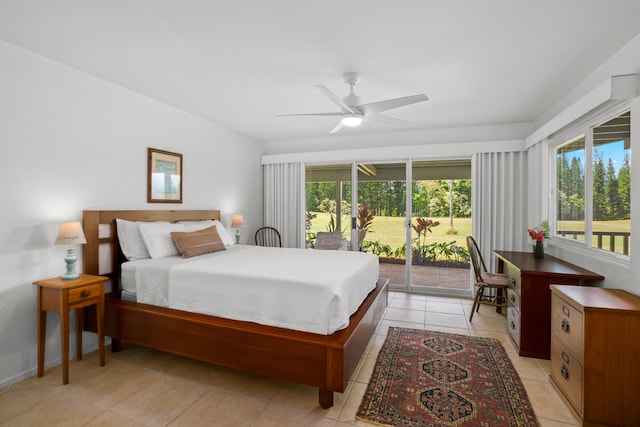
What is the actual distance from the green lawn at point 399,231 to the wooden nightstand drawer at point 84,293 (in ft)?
12.2

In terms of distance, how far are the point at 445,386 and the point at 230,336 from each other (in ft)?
5.45

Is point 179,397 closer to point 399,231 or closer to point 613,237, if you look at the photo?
point 613,237

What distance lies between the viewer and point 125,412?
2.10 metres

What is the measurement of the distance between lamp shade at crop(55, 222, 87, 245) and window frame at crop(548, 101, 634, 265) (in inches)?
166

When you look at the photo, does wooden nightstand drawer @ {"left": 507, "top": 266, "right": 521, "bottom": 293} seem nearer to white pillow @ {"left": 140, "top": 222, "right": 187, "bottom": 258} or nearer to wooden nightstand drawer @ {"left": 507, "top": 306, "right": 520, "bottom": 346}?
wooden nightstand drawer @ {"left": 507, "top": 306, "right": 520, "bottom": 346}

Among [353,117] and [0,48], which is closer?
[0,48]

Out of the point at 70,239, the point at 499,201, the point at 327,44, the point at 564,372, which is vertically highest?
the point at 327,44

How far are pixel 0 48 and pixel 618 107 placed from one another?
480 cm

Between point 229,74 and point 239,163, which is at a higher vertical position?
point 229,74

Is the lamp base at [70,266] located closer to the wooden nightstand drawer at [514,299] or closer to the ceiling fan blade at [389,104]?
the ceiling fan blade at [389,104]

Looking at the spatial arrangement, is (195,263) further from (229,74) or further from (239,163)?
(239,163)

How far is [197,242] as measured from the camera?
11.1ft

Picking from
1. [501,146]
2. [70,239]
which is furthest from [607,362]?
[70,239]

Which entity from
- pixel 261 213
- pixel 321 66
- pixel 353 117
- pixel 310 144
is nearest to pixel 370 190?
pixel 310 144
